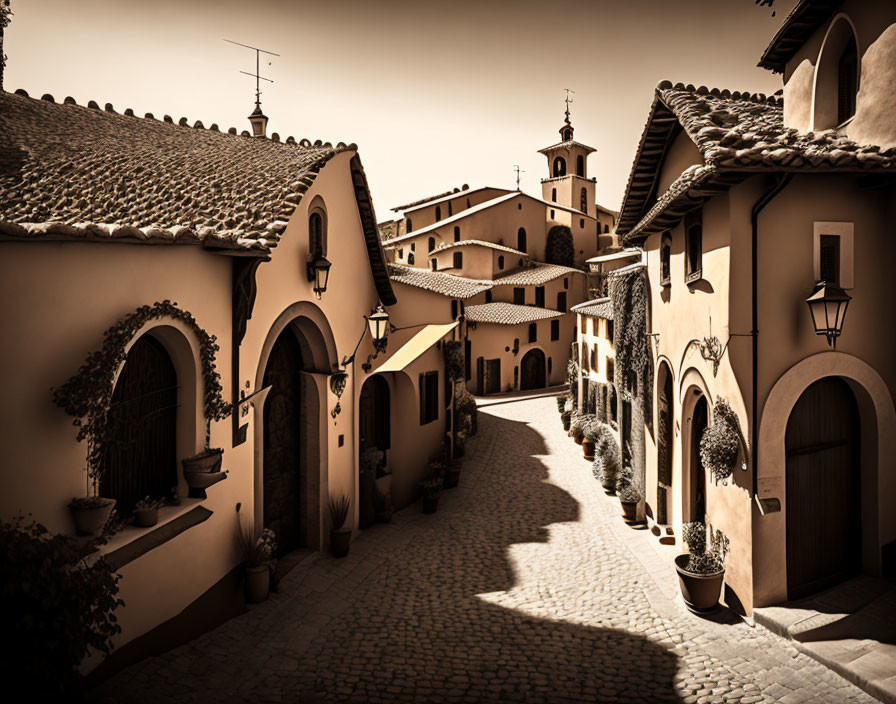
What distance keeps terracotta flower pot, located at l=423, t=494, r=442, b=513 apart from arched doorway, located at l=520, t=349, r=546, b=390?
24108mm

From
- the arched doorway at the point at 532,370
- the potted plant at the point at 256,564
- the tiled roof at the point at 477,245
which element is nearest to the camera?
the potted plant at the point at 256,564

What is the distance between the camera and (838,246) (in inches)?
339

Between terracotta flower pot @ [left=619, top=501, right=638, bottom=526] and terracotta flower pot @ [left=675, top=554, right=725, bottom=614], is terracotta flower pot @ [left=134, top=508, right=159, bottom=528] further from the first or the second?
terracotta flower pot @ [left=619, top=501, right=638, bottom=526]

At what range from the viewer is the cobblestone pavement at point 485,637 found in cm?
711

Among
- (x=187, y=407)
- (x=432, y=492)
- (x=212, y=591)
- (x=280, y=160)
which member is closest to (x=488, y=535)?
(x=432, y=492)

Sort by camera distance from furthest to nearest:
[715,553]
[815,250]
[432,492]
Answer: [432,492]
[715,553]
[815,250]

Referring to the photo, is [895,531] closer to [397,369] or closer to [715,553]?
[715,553]

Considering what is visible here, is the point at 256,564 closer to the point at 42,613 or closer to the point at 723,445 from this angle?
the point at 42,613

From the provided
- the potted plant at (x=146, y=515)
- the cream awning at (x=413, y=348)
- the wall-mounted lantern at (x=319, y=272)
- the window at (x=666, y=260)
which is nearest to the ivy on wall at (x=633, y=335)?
the window at (x=666, y=260)

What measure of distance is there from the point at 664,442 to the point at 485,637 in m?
6.16

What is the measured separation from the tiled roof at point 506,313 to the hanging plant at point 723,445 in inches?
1063

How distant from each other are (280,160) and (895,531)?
12.2 meters

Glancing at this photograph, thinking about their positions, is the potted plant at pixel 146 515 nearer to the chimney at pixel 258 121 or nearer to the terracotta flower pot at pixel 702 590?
the terracotta flower pot at pixel 702 590

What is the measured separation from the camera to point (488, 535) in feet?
44.7
